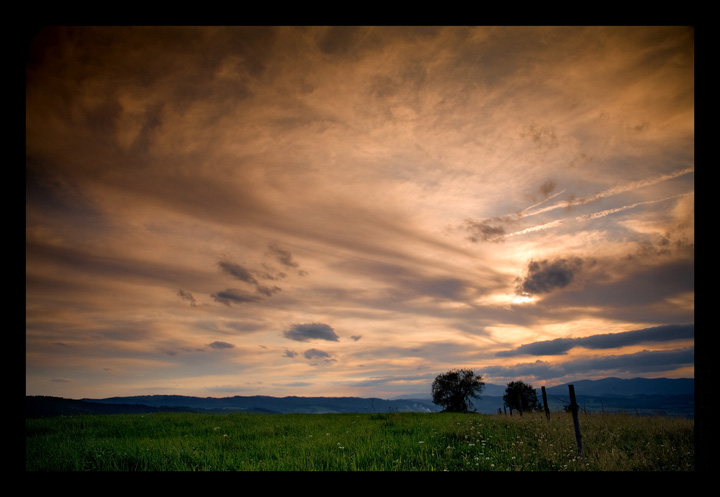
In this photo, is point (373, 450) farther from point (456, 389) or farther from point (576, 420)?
point (456, 389)

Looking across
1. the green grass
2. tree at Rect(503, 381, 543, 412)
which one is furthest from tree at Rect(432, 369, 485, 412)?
the green grass

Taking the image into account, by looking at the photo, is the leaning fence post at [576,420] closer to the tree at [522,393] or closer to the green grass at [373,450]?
the green grass at [373,450]

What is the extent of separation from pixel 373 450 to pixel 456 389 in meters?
72.2

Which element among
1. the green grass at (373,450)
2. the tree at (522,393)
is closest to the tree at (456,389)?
the tree at (522,393)

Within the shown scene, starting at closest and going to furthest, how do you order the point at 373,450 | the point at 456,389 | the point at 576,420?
1. the point at 373,450
2. the point at 576,420
3. the point at 456,389

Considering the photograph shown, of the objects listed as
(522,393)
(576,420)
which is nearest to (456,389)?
(522,393)

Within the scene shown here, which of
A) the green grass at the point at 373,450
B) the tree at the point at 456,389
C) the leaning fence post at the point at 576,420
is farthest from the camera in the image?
the tree at the point at 456,389

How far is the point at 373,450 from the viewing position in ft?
32.0

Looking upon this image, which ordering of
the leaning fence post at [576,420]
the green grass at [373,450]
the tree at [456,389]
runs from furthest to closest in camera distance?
the tree at [456,389], the leaning fence post at [576,420], the green grass at [373,450]

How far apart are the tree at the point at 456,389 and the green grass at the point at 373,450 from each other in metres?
64.6

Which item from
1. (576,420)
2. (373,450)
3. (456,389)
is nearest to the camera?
(373,450)

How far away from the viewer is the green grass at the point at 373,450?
849 centimetres

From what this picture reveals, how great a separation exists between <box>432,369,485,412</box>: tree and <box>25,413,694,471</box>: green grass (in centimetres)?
6456

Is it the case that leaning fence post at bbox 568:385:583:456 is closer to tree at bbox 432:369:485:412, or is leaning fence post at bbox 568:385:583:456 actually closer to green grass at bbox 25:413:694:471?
green grass at bbox 25:413:694:471
